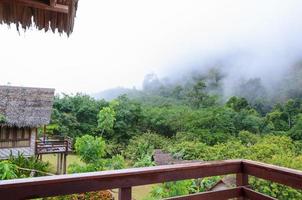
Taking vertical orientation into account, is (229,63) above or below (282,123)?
above

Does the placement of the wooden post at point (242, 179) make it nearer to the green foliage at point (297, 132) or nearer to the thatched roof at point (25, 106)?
the thatched roof at point (25, 106)

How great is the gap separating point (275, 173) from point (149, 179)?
0.64 m

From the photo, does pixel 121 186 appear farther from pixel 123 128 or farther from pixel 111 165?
pixel 123 128

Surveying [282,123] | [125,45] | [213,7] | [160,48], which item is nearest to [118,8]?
[125,45]

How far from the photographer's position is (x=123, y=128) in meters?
17.0

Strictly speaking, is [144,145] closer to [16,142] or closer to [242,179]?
[16,142]

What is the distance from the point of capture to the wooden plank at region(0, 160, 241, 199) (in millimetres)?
1161

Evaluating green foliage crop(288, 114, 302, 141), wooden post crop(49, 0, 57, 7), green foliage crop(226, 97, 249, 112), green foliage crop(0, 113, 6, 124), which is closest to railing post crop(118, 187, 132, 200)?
wooden post crop(49, 0, 57, 7)

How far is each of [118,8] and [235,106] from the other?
49.1ft

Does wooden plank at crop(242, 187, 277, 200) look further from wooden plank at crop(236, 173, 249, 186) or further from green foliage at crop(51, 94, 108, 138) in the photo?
green foliage at crop(51, 94, 108, 138)

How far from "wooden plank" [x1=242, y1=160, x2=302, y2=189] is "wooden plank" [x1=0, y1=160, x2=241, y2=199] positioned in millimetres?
127

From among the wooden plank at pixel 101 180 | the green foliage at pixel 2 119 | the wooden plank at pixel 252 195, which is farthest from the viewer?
the green foliage at pixel 2 119

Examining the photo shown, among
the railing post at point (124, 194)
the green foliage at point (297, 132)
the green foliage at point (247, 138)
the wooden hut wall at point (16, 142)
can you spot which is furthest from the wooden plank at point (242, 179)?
the green foliage at point (297, 132)

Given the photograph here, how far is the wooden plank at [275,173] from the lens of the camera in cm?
148
